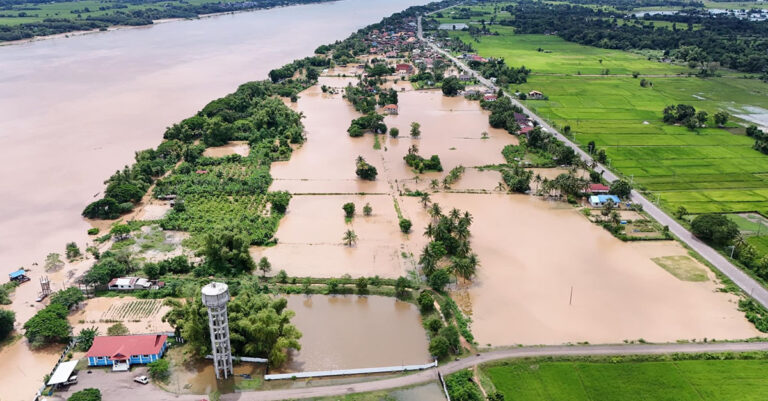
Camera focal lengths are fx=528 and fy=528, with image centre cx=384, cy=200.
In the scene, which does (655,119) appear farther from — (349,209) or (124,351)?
(124,351)

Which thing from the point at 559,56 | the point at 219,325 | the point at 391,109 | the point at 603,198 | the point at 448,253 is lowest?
the point at 448,253

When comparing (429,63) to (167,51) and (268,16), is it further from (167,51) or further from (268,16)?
(268,16)

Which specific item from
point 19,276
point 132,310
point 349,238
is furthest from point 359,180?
point 19,276

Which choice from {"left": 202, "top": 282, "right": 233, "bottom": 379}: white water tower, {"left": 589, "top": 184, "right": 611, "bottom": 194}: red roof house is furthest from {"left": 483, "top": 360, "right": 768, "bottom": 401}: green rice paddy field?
{"left": 589, "top": 184, "right": 611, "bottom": 194}: red roof house

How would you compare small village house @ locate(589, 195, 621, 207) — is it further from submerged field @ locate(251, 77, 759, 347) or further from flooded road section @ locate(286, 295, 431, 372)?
flooded road section @ locate(286, 295, 431, 372)

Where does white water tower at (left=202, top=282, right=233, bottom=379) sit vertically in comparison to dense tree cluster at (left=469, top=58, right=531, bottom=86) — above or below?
below
